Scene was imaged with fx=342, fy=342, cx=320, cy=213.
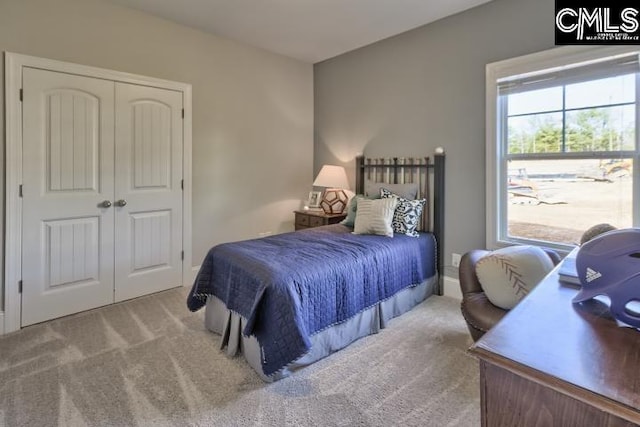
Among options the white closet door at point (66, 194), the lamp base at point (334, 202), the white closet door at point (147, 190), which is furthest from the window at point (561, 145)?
the white closet door at point (66, 194)

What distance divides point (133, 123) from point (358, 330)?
264cm

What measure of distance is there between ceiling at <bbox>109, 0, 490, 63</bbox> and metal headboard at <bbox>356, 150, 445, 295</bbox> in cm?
127

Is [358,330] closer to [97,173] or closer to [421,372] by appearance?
[421,372]

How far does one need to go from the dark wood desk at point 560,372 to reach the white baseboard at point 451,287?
239 cm

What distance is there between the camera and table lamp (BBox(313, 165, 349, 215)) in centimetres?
391

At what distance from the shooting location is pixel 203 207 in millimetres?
3639

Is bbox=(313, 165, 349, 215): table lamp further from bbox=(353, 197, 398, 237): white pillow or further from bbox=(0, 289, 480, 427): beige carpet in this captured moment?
bbox=(0, 289, 480, 427): beige carpet

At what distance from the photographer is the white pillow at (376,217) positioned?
2969mm

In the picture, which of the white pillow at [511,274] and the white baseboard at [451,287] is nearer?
the white pillow at [511,274]

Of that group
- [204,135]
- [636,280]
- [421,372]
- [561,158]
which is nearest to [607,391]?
[636,280]

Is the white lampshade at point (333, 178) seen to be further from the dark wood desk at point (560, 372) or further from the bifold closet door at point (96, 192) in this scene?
the dark wood desk at point (560, 372)

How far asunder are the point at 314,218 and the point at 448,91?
187 centimetres

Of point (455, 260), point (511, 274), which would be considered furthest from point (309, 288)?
point (455, 260)

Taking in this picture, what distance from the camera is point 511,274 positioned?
178 cm
